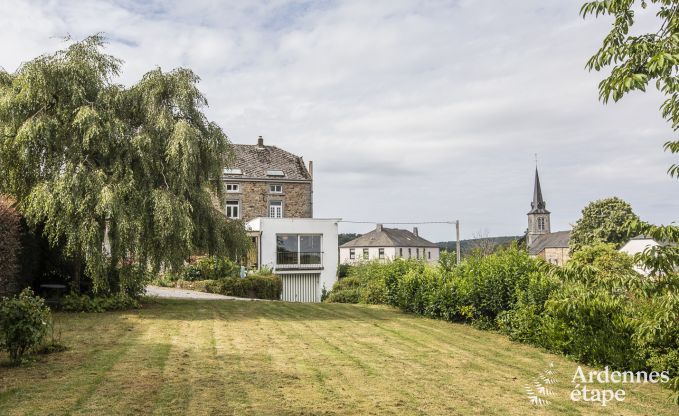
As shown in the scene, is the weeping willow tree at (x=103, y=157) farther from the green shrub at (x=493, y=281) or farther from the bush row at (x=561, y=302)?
the green shrub at (x=493, y=281)

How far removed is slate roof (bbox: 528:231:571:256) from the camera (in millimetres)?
91562

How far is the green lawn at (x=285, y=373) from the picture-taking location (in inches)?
254

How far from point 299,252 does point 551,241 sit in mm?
73957

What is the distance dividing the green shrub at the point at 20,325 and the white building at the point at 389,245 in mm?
65559

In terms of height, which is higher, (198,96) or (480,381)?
(198,96)

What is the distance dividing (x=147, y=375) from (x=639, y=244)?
5236cm

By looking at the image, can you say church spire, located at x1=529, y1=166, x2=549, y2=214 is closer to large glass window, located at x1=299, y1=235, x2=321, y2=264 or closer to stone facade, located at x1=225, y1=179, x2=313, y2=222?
stone facade, located at x1=225, y1=179, x2=313, y2=222

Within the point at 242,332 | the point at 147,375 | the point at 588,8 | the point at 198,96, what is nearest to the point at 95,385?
the point at 147,375

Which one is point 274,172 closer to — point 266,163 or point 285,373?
point 266,163

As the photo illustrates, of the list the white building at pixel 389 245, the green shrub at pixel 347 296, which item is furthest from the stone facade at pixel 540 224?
the green shrub at pixel 347 296

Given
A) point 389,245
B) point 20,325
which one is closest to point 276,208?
point 20,325

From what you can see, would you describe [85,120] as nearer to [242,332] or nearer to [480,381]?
[242,332]

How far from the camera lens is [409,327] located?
13.3 m

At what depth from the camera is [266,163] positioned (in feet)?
143
